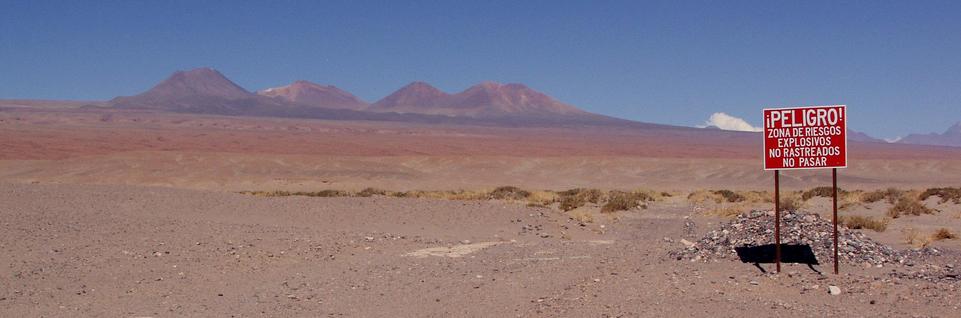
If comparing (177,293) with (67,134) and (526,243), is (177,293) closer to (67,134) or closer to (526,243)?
(526,243)

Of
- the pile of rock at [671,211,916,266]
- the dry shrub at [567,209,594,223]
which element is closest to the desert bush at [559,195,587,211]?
the dry shrub at [567,209,594,223]

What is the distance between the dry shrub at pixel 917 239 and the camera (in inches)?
678

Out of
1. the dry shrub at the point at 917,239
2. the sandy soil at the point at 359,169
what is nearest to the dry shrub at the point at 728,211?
the dry shrub at the point at 917,239

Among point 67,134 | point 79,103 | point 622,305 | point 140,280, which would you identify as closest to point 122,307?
point 140,280

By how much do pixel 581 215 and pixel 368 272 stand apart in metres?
11.2

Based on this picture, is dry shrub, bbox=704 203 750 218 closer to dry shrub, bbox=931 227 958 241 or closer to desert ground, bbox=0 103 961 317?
desert ground, bbox=0 103 961 317

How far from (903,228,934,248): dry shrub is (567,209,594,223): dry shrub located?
7250 mm

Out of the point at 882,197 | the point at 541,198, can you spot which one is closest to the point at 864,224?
the point at 882,197

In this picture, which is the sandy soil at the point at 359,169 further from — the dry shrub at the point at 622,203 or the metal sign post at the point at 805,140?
the metal sign post at the point at 805,140

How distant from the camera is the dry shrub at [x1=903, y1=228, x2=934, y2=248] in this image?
17219 millimetres

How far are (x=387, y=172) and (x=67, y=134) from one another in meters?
49.7

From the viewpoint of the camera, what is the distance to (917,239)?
17.7 m

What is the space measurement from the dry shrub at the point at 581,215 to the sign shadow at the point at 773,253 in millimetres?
8786

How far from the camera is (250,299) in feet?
36.7
